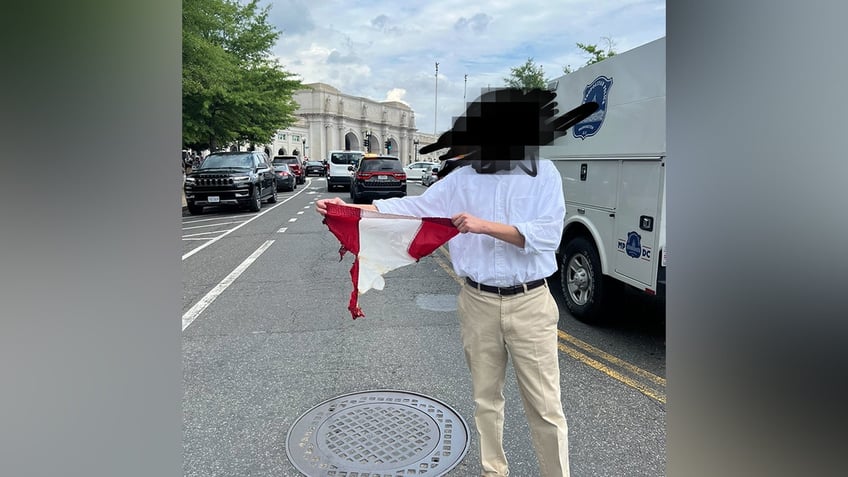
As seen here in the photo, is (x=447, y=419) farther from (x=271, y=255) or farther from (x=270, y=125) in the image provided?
(x=270, y=125)

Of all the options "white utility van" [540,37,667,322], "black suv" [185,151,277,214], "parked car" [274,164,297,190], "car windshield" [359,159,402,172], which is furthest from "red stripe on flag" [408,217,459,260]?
"parked car" [274,164,297,190]

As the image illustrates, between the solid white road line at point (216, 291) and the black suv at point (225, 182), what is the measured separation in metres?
6.71

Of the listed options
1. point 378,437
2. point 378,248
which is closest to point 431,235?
point 378,248

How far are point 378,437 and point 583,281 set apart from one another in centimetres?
311

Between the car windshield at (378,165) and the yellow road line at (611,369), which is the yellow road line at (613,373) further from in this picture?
the car windshield at (378,165)

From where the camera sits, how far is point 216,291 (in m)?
6.98

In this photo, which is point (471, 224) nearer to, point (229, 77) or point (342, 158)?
point (229, 77)

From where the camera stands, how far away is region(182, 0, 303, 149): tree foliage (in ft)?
62.3

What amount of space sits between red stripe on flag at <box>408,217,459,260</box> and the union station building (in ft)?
321

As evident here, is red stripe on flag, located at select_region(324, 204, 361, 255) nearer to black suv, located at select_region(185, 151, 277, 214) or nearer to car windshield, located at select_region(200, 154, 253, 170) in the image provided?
black suv, located at select_region(185, 151, 277, 214)

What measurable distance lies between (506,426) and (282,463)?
4.56 ft
